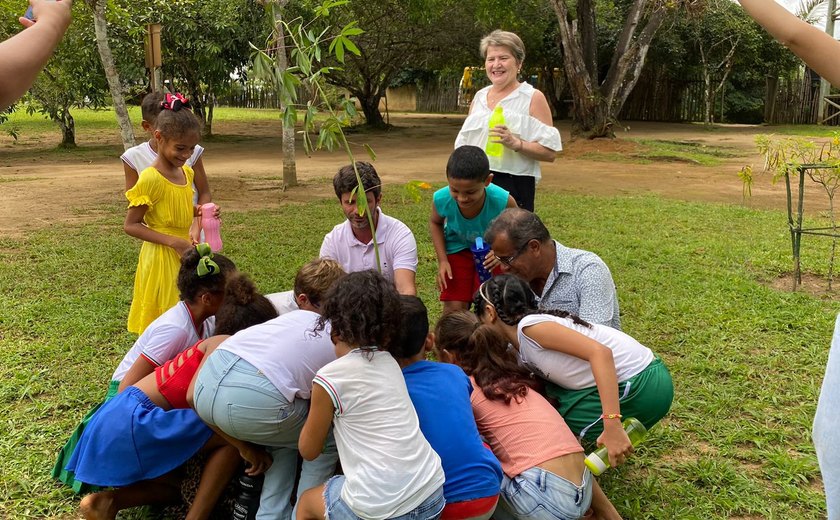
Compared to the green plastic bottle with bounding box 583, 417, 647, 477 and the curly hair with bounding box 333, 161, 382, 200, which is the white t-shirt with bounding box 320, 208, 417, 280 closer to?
the curly hair with bounding box 333, 161, 382, 200

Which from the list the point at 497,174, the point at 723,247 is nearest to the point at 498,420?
the point at 497,174

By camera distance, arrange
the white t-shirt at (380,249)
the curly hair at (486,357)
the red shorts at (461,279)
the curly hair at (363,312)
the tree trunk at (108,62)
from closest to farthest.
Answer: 1. the curly hair at (363,312)
2. the curly hair at (486,357)
3. the white t-shirt at (380,249)
4. the red shorts at (461,279)
5. the tree trunk at (108,62)

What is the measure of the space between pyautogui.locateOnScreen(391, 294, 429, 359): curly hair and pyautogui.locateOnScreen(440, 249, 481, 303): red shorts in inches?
63.0

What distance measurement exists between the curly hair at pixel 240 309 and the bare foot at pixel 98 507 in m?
0.71

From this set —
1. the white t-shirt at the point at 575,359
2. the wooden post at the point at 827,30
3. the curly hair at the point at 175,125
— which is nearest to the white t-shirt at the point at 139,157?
the curly hair at the point at 175,125

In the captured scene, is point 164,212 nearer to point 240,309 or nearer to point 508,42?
point 240,309

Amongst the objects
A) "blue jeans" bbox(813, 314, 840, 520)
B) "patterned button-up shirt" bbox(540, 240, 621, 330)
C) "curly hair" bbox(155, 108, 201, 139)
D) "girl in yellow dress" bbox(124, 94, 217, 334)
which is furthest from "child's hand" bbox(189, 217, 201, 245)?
"blue jeans" bbox(813, 314, 840, 520)

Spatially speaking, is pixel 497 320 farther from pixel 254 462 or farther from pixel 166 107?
pixel 166 107

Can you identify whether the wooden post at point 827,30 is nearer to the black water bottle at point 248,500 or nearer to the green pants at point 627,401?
the green pants at point 627,401

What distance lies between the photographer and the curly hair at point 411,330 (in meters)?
2.48

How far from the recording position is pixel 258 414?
248 centimetres

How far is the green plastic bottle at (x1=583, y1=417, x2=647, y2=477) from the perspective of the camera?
2541 mm

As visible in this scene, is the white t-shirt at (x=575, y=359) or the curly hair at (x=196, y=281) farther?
the curly hair at (x=196, y=281)

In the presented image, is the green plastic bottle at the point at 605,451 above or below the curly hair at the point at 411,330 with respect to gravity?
below
